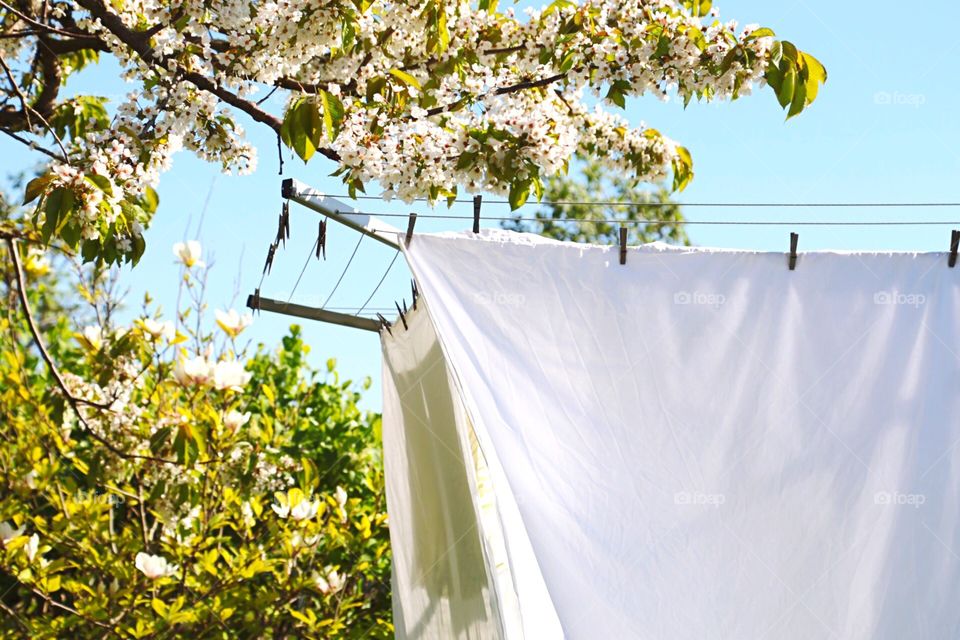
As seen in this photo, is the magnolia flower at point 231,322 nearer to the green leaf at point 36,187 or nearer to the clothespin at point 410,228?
the green leaf at point 36,187

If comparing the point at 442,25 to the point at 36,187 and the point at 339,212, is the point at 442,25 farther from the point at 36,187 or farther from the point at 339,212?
the point at 36,187

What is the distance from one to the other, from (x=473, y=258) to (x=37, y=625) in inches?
81.1

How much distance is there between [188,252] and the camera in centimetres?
348

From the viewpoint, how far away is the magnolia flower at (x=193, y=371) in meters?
2.88

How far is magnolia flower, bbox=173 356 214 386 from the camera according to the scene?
113 inches

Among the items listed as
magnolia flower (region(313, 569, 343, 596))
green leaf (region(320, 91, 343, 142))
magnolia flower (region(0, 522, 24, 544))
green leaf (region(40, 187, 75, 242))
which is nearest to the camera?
green leaf (region(40, 187, 75, 242))

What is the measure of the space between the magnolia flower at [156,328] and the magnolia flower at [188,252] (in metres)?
0.44

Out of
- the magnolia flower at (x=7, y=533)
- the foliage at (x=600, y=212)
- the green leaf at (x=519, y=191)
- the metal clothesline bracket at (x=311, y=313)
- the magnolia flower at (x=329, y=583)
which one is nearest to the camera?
the green leaf at (x=519, y=191)

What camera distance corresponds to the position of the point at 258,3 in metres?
2.50

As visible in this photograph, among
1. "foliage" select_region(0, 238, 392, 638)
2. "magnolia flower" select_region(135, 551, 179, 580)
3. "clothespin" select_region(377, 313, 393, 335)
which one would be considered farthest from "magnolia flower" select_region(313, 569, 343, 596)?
"clothespin" select_region(377, 313, 393, 335)

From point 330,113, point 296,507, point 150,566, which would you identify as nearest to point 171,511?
point 150,566

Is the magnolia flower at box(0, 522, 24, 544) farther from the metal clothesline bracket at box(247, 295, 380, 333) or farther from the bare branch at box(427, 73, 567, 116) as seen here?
the bare branch at box(427, 73, 567, 116)

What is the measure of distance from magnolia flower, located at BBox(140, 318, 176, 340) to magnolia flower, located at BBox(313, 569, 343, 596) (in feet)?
2.94

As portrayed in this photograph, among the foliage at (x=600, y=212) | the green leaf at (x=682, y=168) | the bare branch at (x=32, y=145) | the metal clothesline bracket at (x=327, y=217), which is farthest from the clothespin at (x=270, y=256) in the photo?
the foliage at (x=600, y=212)
